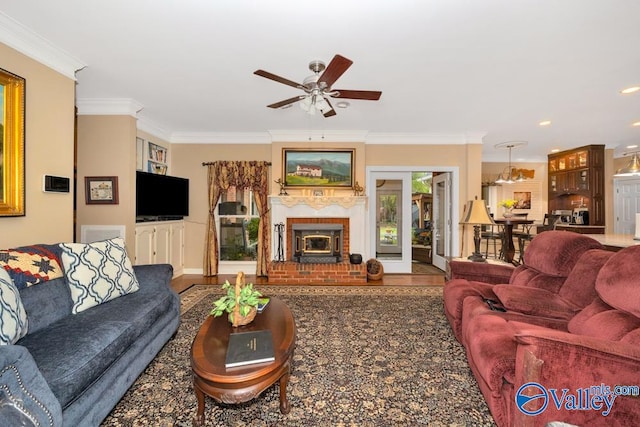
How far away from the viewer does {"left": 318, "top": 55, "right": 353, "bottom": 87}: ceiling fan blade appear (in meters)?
1.90

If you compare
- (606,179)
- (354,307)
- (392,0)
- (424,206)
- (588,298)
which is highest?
(392,0)

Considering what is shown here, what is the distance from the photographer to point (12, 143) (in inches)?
88.9

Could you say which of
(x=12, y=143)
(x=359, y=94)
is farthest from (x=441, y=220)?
(x=12, y=143)

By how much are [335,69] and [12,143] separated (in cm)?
267

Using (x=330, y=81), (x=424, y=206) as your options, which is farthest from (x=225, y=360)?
(x=424, y=206)

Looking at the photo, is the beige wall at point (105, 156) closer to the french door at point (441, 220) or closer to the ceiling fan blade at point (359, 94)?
the ceiling fan blade at point (359, 94)

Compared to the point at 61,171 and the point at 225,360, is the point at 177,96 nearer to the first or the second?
the point at 61,171

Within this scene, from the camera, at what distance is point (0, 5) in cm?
202

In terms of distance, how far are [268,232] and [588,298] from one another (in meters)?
4.25

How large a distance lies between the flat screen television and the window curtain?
0.48 m

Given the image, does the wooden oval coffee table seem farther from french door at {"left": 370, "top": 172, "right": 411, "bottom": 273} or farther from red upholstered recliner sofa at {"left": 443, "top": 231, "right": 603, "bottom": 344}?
french door at {"left": 370, "top": 172, "right": 411, "bottom": 273}

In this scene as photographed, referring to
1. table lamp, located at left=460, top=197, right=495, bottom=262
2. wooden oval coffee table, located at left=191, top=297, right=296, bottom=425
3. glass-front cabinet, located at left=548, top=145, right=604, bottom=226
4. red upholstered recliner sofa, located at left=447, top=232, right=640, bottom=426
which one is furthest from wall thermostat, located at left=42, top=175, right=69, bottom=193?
glass-front cabinet, located at left=548, top=145, right=604, bottom=226

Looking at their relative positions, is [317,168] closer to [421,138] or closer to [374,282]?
[421,138]

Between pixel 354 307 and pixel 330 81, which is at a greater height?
pixel 330 81
